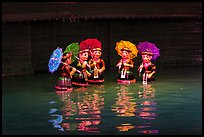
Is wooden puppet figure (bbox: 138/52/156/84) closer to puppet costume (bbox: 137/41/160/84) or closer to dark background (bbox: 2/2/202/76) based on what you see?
puppet costume (bbox: 137/41/160/84)

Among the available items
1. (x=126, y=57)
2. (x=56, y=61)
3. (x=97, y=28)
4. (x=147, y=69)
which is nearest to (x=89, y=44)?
(x=126, y=57)

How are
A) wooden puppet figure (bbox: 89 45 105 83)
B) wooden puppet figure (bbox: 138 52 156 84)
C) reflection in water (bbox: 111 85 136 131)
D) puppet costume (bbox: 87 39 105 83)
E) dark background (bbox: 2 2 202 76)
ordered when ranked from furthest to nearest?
dark background (bbox: 2 2 202 76), wooden puppet figure (bbox: 138 52 156 84), wooden puppet figure (bbox: 89 45 105 83), puppet costume (bbox: 87 39 105 83), reflection in water (bbox: 111 85 136 131)

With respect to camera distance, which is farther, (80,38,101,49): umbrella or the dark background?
the dark background

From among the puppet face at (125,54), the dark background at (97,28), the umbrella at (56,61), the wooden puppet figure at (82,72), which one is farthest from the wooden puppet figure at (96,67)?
the dark background at (97,28)

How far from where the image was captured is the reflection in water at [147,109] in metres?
13.1

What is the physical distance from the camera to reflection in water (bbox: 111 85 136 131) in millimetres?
13309

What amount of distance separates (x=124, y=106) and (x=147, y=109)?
705mm

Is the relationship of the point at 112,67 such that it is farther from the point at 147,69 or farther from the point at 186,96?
the point at 186,96

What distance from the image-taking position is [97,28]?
2434 cm

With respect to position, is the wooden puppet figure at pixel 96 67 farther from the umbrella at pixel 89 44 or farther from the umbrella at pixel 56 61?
the umbrella at pixel 56 61

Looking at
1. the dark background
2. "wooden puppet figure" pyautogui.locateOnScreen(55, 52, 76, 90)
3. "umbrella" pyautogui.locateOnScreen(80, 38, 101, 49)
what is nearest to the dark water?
"wooden puppet figure" pyautogui.locateOnScreen(55, 52, 76, 90)

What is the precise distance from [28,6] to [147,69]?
5.04 metres

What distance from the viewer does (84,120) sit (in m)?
14.0

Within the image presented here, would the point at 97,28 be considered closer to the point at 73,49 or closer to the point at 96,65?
the point at 96,65
